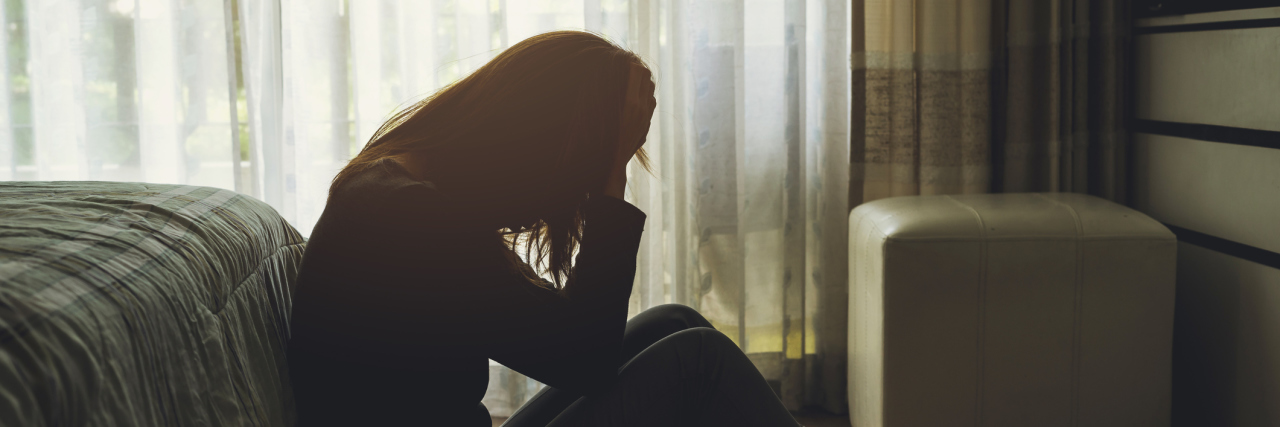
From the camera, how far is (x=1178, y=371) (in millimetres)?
1856

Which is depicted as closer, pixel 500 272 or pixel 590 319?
pixel 500 272

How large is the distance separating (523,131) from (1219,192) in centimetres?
144

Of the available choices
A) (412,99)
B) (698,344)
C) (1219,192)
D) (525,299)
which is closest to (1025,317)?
(1219,192)

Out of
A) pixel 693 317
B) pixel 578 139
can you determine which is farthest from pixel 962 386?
pixel 578 139

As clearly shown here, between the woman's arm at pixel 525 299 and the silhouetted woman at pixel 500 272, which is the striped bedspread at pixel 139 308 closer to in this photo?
the silhouetted woman at pixel 500 272

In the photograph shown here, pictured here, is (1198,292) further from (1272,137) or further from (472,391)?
(472,391)

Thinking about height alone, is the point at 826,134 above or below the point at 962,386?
above

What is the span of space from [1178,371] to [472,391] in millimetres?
1587

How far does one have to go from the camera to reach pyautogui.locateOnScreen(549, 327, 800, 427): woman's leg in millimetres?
1157

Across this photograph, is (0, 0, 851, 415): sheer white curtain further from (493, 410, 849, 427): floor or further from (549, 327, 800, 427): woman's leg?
(549, 327, 800, 427): woman's leg

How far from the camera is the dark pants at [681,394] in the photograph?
3.78 ft

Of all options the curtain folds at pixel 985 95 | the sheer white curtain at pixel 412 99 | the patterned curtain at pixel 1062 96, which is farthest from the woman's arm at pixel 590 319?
the patterned curtain at pixel 1062 96

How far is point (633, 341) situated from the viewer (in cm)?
140

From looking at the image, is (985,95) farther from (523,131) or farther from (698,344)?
(523,131)
